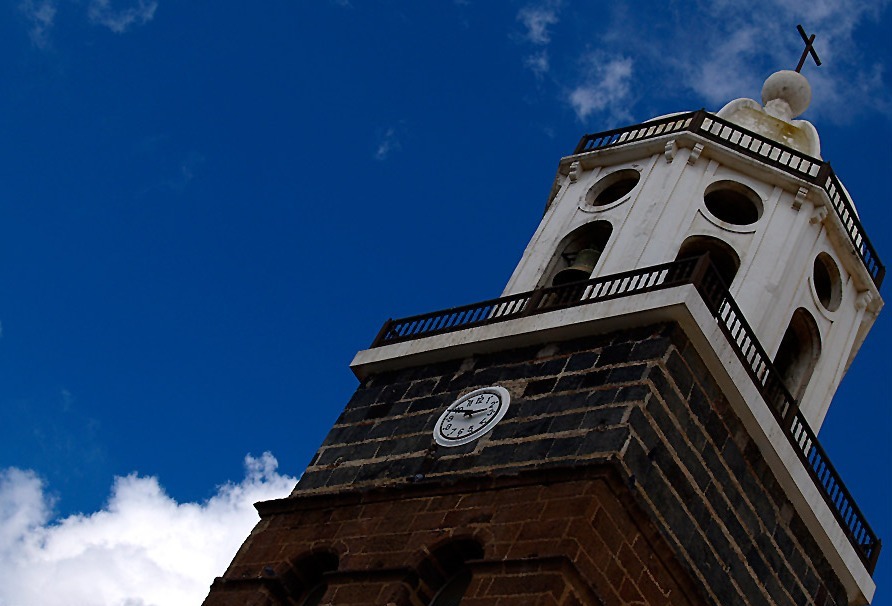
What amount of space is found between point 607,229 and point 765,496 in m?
4.81

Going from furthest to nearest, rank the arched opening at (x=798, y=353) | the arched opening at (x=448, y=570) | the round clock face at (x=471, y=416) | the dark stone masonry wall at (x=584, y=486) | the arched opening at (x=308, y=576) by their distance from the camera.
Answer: the arched opening at (x=798, y=353) → the round clock face at (x=471, y=416) → the arched opening at (x=308, y=576) → the arched opening at (x=448, y=570) → the dark stone masonry wall at (x=584, y=486)

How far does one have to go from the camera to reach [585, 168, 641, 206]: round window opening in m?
22.4


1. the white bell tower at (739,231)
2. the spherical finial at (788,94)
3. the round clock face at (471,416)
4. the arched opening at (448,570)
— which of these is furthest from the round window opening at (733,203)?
the arched opening at (448,570)

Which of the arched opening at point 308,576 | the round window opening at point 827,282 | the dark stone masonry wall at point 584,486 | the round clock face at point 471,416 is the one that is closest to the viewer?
the dark stone masonry wall at point 584,486

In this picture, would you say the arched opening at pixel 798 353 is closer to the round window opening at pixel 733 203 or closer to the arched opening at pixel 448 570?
the round window opening at pixel 733 203

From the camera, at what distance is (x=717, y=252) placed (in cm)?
2130

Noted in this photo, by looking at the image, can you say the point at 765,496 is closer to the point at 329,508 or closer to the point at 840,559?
the point at 840,559

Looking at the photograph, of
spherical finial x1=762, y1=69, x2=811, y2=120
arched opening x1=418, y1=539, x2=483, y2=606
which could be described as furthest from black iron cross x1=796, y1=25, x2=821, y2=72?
arched opening x1=418, y1=539, x2=483, y2=606

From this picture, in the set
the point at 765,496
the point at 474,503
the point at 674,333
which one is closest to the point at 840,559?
the point at 765,496

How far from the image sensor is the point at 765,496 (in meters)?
18.6

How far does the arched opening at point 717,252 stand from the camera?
2098cm

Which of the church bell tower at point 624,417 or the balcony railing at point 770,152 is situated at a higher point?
the balcony railing at point 770,152

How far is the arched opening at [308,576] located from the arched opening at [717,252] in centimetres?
619

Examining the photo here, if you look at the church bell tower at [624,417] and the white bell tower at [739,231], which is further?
the white bell tower at [739,231]
